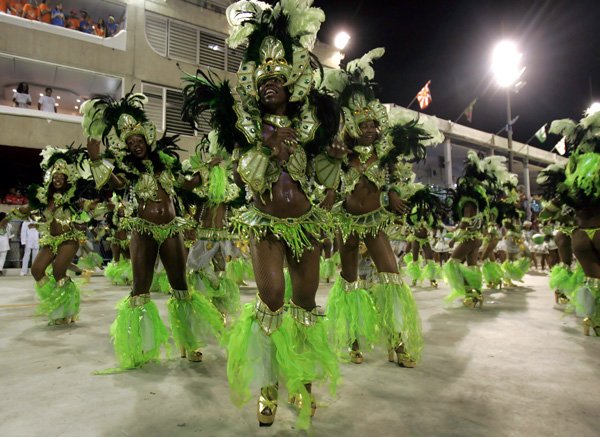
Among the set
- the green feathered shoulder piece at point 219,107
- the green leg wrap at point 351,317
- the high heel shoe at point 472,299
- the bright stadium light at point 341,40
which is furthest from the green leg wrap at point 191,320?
the bright stadium light at point 341,40

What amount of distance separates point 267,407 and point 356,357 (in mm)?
1448

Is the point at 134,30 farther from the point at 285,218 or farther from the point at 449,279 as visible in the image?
the point at 285,218

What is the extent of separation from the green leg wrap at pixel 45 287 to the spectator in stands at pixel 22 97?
37.4ft

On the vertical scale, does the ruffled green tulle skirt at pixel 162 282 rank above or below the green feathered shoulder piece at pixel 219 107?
below

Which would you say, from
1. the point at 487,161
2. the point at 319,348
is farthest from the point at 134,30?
the point at 319,348

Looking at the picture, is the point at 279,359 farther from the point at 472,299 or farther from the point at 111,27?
the point at 111,27

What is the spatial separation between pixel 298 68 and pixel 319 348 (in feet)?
5.47

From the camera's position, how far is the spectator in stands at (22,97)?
14.2 metres

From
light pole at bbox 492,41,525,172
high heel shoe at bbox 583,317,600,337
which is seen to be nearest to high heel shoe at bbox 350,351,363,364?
high heel shoe at bbox 583,317,600,337

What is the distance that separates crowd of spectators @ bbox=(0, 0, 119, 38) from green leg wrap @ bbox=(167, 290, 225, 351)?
15.3 m

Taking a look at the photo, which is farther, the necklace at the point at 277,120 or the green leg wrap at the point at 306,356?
the necklace at the point at 277,120

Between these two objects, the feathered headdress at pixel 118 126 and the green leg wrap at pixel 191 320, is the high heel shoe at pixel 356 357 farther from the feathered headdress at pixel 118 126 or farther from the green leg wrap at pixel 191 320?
the feathered headdress at pixel 118 126

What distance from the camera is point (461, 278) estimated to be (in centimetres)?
643

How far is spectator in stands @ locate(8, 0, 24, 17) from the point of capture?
1424 centimetres
